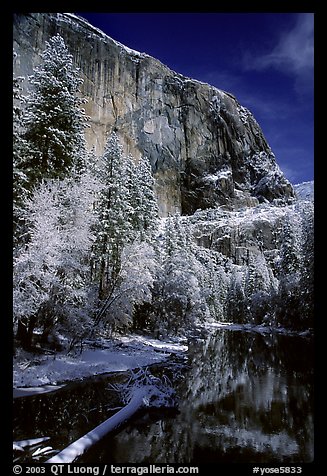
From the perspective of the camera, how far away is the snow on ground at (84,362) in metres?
9.30

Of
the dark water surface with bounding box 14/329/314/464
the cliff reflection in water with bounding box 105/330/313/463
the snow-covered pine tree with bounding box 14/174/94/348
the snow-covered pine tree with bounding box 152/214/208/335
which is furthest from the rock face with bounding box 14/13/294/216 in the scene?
the dark water surface with bounding box 14/329/314/464

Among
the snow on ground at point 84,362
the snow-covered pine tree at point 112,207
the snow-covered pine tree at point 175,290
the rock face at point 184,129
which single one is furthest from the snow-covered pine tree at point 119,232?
the rock face at point 184,129

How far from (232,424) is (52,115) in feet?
42.0

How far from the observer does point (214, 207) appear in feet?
333

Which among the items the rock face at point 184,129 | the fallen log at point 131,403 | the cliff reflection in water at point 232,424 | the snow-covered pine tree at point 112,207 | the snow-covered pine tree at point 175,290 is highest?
the rock face at point 184,129

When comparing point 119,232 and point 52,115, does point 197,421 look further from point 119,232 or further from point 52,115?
point 119,232

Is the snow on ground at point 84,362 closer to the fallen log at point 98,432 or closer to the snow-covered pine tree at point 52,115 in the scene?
the fallen log at point 98,432

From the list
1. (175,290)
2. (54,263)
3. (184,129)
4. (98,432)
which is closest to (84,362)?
(54,263)

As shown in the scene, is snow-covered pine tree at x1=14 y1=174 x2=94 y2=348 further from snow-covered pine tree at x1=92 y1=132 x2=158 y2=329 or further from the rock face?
the rock face

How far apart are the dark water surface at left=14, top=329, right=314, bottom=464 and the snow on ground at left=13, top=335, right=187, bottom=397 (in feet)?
1.88

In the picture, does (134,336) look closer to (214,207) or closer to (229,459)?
(229,459)

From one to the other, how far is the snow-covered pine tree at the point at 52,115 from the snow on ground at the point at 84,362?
667cm
